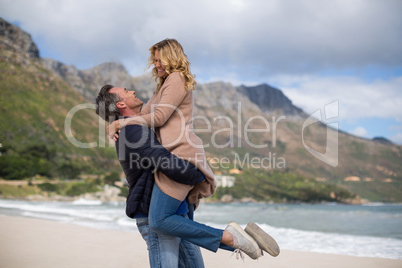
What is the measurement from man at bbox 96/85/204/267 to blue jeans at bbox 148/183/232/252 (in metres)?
0.09

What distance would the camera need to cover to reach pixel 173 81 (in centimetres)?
229

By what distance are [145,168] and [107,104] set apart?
479mm

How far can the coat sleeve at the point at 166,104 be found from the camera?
221 centimetres

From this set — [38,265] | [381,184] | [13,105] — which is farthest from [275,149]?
[38,265]

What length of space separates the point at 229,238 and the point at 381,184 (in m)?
202

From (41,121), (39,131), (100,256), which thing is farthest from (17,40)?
(100,256)

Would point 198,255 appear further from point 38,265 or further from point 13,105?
point 13,105

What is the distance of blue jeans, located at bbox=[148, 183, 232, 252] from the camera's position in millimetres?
2211

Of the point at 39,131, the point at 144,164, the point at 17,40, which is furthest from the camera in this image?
the point at 17,40

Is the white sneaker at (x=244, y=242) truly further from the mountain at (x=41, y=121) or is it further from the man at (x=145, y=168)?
the mountain at (x=41, y=121)

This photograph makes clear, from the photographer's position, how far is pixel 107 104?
7.80 feet

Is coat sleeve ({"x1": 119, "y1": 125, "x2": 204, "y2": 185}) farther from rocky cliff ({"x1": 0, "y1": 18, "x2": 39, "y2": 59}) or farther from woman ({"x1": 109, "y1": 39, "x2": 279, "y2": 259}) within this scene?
rocky cliff ({"x1": 0, "y1": 18, "x2": 39, "y2": 59})

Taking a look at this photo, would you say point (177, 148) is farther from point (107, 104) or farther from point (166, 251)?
point (166, 251)

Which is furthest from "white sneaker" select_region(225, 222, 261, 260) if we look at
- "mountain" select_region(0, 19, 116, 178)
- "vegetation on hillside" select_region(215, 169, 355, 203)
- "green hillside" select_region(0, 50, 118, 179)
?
"vegetation on hillside" select_region(215, 169, 355, 203)
